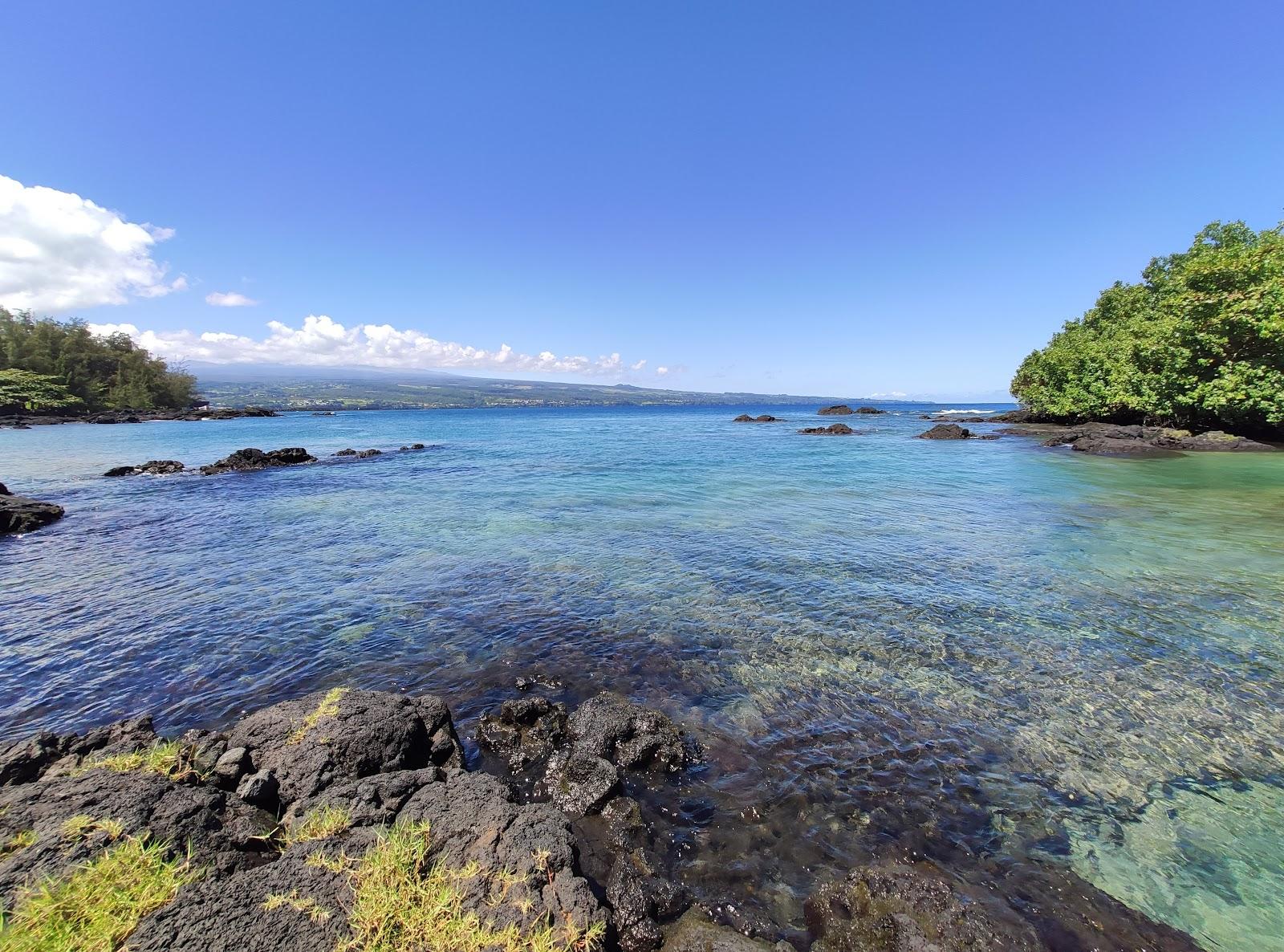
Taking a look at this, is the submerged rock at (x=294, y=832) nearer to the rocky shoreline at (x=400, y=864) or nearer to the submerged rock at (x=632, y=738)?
the rocky shoreline at (x=400, y=864)

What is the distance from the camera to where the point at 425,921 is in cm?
375

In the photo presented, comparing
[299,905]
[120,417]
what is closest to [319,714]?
[299,905]

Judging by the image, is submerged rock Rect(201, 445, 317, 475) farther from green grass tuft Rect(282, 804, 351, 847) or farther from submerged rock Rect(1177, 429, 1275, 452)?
submerged rock Rect(1177, 429, 1275, 452)

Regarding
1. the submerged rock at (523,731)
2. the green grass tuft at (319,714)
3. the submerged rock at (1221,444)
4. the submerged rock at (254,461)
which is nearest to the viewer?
the green grass tuft at (319,714)

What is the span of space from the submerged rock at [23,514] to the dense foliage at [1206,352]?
6544cm

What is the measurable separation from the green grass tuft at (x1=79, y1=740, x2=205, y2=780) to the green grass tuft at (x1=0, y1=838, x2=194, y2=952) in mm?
1630

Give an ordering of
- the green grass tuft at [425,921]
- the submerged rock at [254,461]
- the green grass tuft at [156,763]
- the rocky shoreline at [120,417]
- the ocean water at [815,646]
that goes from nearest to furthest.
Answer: the green grass tuft at [425,921] < the ocean water at [815,646] < the green grass tuft at [156,763] < the submerged rock at [254,461] < the rocky shoreline at [120,417]

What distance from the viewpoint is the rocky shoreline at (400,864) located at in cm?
369

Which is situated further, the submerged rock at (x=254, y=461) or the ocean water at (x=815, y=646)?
the submerged rock at (x=254, y=461)

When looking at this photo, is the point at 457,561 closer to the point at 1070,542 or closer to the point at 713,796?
the point at 713,796

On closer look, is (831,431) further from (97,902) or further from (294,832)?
(97,902)

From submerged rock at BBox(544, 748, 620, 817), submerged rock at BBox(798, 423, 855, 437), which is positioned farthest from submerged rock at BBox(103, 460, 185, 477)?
submerged rock at BBox(798, 423, 855, 437)

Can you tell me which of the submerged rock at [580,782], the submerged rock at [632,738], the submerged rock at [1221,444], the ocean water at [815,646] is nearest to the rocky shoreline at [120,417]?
the ocean water at [815,646]

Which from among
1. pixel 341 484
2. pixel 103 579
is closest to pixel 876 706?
pixel 103 579
